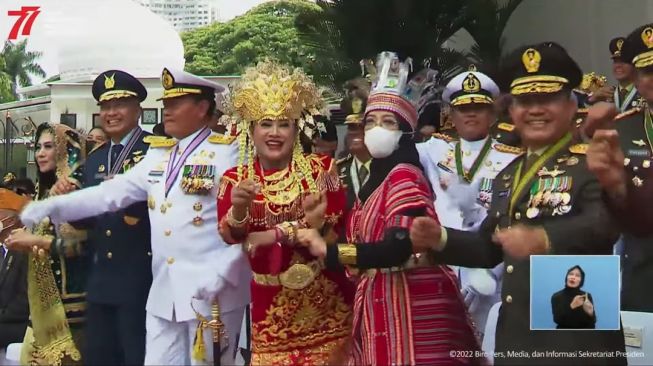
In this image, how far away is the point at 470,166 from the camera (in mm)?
4129

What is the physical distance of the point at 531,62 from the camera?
300 centimetres

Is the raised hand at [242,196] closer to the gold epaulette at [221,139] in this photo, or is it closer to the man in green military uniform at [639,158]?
the gold epaulette at [221,139]

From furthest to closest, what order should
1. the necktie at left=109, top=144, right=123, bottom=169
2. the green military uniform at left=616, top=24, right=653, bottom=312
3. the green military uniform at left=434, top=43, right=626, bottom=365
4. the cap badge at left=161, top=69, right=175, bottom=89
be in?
the necktie at left=109, top=144, right=123, bottom=169
the cap badge at left=161, top=69, right=175, bottom=89
the green military uniform at left=616, top=24, right=653, bottom=312
the green military uniform at left=434, top=43, right=626, bottom=365

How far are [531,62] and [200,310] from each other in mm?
1923

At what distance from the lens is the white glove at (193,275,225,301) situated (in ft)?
13.2

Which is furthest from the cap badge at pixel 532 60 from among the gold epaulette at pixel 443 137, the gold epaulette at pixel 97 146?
the gold epaulette at pixel 97 146

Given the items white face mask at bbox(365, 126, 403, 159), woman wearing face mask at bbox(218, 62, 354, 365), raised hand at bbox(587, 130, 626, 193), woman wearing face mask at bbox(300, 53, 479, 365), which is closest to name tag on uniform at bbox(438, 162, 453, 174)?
woman wearing face mask at bbox(218, 62, 354, 365)

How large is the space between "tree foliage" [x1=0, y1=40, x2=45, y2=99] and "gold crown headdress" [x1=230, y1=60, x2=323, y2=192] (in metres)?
3.31

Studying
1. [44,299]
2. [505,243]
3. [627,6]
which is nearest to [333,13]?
[627,6]

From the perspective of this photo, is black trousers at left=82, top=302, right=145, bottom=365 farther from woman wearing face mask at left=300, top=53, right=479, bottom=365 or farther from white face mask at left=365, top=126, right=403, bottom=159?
white face mask at left=365, top=126, right=403, bottom=159

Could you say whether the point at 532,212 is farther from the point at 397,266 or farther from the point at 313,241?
the point at 313,241

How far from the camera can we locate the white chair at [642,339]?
347 centimetres

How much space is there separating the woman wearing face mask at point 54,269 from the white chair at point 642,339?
8.93ft

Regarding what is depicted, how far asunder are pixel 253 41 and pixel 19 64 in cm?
250
